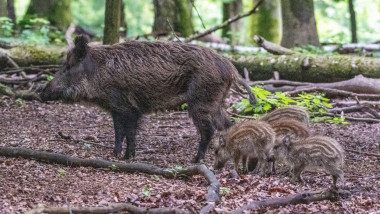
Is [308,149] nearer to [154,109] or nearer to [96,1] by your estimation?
[154,109]

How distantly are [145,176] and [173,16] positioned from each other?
1049 centimetres

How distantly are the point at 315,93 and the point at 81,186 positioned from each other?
683cm

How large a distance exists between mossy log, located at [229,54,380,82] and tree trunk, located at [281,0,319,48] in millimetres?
2755

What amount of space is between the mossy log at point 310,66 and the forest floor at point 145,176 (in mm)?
2270

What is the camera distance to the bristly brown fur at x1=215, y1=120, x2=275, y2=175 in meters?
7.41

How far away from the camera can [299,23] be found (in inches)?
624

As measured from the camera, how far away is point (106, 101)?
8.26 meters

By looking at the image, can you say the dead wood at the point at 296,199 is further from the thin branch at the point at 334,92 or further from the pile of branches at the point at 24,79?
the pile of branches at the point at 24,79

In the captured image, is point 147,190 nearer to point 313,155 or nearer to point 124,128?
point 313,155

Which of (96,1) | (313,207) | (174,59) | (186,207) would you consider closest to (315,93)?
(174,59)

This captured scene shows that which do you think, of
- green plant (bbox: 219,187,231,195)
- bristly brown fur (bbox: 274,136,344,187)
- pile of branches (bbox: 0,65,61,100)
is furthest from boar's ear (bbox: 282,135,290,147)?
pile of branches (bbox: 0,65,61,100)

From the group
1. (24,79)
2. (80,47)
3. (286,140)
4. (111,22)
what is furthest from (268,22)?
(286,140)

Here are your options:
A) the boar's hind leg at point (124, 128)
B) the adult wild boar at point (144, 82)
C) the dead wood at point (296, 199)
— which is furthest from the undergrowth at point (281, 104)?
the dead wood at point (296, 199)

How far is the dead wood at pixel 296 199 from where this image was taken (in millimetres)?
5352
